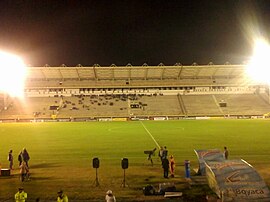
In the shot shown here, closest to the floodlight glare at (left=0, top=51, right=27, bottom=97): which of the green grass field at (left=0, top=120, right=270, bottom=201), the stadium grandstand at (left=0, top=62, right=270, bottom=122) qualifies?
the stadium grandstand at (left=0, top=62, right=270, bottom=122)

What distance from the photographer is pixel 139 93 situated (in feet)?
294

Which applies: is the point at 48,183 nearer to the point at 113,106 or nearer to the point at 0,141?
the point at 0,141

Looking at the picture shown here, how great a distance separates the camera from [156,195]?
52.0 ft

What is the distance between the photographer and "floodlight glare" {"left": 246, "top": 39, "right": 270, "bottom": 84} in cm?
7350

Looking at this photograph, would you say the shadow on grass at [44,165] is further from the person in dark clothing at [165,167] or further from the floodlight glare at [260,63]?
the floodlight glare at [260,63]

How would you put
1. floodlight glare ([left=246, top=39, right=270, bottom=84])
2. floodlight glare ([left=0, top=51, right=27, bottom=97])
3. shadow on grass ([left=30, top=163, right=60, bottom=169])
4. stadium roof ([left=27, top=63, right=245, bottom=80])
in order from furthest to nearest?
stadium roof ([left=27, top=63, right=245, bottom=80])
floodlight glare ([left=0, top=51, right=27, bottom=97])
floodlight glare ([left=246, top=39, right=270, bottom=84])
shadow on grass ([left=30, top=163, right=60, bottom=169])

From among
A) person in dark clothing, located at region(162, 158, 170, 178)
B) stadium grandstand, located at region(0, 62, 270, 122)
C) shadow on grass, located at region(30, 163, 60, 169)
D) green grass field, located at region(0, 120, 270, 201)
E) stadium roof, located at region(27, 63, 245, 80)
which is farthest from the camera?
stadium roof, located at region(27, 63, 245, 80)

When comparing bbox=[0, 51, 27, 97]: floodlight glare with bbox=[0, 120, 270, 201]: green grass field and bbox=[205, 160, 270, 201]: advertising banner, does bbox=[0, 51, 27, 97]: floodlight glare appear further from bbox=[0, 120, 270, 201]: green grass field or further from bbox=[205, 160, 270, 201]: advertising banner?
bbox=[205, 160, 270, 201]: advertising banner

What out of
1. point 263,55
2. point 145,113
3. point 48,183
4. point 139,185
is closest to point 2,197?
point 48,183

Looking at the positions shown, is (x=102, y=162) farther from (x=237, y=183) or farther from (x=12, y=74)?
(x=12, y=74)

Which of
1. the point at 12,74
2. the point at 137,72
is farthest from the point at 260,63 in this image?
the point at 12,74

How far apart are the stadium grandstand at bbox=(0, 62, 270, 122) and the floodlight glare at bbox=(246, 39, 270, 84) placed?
4.91ft

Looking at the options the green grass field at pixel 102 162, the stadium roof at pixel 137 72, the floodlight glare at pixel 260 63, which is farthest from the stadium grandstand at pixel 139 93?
the green grass field at pixel 102 162

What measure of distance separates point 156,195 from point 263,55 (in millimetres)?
67417
